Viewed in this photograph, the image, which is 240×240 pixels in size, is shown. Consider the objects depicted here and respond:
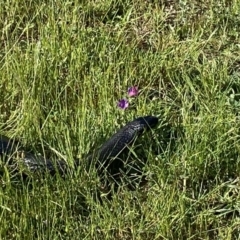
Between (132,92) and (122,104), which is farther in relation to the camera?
(132,92)

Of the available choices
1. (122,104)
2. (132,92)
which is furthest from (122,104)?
(132,92)

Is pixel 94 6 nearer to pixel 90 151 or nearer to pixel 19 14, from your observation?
pixel 19 14

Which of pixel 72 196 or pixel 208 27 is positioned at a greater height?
pixel 208 27

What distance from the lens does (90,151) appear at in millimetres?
3100

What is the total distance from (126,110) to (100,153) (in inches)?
15.3

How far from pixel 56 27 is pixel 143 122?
3.00ft

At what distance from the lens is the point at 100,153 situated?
3.01 m

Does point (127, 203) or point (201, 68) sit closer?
point (127, 203)

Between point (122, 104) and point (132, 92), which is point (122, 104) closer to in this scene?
point (122, 104)

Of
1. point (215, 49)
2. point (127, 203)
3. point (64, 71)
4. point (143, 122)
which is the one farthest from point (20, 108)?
point (215, 49)

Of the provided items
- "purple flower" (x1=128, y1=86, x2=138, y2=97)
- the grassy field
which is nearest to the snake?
the grassy field

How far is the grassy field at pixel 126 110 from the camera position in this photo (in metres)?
2.74

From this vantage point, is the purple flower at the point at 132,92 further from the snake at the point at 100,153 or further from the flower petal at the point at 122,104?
the snake at the point at 100,153

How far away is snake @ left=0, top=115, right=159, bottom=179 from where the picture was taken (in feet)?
9.50
